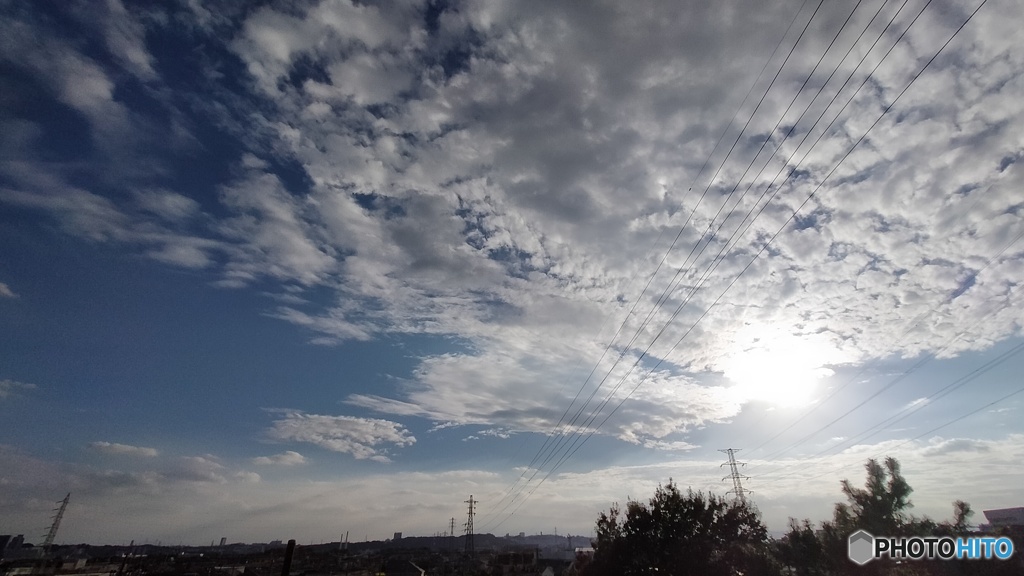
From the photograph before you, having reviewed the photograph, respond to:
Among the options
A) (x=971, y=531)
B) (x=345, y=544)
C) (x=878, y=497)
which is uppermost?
(x=878, y=497)

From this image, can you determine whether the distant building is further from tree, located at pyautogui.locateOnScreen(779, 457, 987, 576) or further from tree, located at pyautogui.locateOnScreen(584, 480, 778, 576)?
tree, located at pyautogui.locateOnScreen(584, 480, 778, 576)

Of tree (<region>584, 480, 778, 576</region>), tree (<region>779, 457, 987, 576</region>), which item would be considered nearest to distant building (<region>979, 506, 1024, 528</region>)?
tree (<region>779, 457, 987, 576</region>)

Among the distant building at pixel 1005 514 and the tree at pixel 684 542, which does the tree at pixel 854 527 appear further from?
the distant building at pixel 1005 514

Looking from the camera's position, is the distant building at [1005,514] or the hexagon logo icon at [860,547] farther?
the distant building at [1005,514]

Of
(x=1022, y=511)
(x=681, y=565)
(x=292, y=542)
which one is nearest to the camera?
(x=292, y=542)

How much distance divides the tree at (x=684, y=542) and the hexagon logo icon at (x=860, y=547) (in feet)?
23.3

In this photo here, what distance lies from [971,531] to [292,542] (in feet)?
156

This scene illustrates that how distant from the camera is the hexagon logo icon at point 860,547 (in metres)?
33.8

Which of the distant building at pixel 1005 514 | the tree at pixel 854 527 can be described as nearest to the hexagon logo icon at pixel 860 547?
the tree at pixel 854 527

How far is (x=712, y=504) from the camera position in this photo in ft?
111

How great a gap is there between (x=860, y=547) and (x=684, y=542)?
18.2m

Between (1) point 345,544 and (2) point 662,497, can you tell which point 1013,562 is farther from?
(1) point 345,544

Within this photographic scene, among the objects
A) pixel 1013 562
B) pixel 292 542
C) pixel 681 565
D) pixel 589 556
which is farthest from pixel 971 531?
pixel 292 542

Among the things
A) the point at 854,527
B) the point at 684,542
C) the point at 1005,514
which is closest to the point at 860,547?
the point at 854,527
